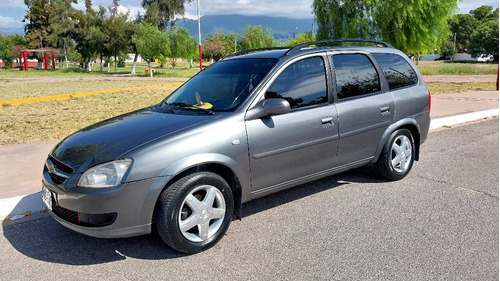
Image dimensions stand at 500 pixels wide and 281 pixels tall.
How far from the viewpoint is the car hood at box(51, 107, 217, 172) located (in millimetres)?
3326

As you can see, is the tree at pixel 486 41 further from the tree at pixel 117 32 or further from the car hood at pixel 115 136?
the car hood at pixel 115 136

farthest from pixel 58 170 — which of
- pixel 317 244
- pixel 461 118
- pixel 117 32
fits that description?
pixel 117 32

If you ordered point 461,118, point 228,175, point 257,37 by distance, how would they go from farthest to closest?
point 257,37, point 461,118, point 228,175

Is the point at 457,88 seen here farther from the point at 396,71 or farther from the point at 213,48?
the point at 213,48

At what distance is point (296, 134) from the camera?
13.4ft

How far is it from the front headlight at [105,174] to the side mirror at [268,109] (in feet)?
3.93

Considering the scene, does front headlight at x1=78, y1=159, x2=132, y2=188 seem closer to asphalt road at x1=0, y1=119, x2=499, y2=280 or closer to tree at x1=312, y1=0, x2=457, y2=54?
asphalt road at x1=0, y1=119, x2=499, y2=280

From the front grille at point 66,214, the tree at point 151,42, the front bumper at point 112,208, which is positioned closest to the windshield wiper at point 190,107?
the front bumper at point 112,208

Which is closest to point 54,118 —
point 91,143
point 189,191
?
point 91,143

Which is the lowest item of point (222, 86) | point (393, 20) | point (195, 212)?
point (195, 212)

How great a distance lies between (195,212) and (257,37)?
3202 inches

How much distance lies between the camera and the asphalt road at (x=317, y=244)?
3.17m

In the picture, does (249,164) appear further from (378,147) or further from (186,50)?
(186,50)

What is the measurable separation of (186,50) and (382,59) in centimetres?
4653
